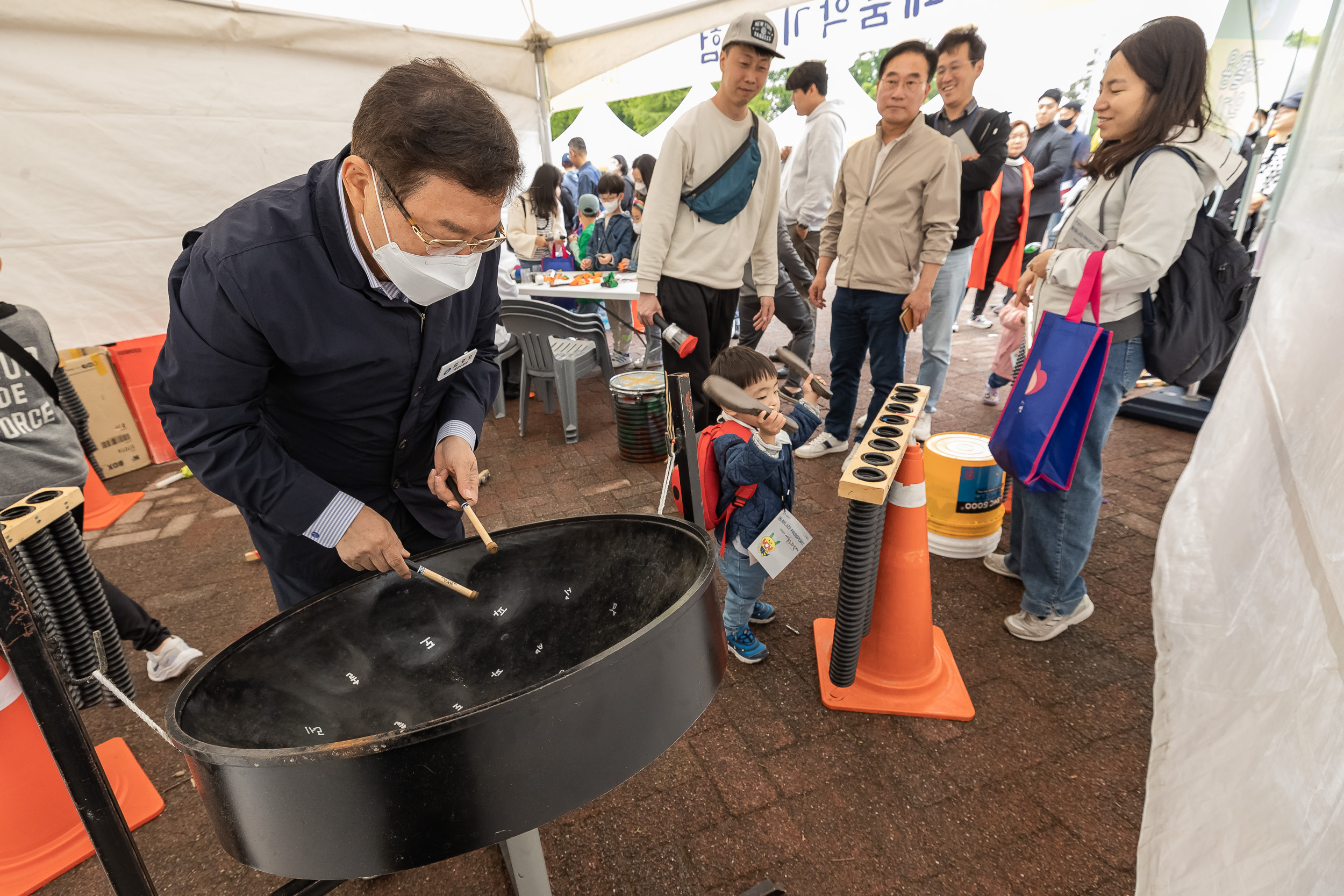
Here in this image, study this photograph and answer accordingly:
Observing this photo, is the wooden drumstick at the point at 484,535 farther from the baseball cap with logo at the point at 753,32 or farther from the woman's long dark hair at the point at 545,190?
the woman's long dark hair at the point at 545,190

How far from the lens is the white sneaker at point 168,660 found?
1.92 metres

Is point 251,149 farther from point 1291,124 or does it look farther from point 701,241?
point 1291,124

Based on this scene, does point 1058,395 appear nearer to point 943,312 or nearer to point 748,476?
point 748,476

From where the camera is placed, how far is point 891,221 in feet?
8.18

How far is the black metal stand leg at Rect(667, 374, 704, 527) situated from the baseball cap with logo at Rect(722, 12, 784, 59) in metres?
1.46

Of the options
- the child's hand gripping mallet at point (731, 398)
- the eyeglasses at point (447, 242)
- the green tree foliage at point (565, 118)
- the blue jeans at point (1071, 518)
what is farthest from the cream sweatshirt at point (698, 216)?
the green tree foliage at point (565, 118)

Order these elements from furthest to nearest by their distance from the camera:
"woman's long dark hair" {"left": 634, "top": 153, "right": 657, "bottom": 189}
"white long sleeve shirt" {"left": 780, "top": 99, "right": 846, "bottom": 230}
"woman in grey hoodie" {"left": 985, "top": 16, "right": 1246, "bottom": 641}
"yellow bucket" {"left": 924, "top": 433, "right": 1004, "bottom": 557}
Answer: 1. "woman's long dark hair" {"left": 634, "top": 153, "right": 657, "bottom": 189}
2. "white long sleeve shirt" {"left": 780, "top": 99, "right": 846, "bottom": 230}
3. "yellow bucket" {"left": 924, "top": 433, "right": 1004, "bottom": 557}
4. "woman in grey hoodie" {"left": 985, "top": 16, "right": 1246, "bottom": 641}

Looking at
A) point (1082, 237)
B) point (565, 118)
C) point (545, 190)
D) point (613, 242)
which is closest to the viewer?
point (1082, 237)

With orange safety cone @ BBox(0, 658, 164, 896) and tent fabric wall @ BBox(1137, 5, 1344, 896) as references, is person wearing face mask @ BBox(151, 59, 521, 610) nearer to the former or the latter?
orange safety cone @ BBox(0, 658, 164, 896)

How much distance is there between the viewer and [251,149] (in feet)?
11.3

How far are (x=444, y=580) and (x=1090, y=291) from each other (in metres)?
1.49

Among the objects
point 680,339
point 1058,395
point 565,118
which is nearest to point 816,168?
point 680,339

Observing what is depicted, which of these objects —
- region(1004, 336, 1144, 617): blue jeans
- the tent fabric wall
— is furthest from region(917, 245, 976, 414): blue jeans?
region(1004, 336, 1144, 617): blue jeans

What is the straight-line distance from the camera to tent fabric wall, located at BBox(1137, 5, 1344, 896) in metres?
0.78
